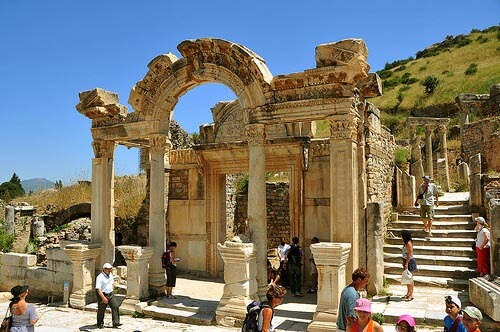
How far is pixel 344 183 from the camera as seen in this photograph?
852cm

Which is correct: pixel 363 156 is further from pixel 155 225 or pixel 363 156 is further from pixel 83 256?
pixel 83 256

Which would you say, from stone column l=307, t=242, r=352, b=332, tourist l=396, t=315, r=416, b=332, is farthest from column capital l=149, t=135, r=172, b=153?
tourist l=396, t=315, r=416, b=332

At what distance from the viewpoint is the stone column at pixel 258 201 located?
909cm

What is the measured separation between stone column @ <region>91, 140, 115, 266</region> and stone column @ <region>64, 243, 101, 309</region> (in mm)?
478

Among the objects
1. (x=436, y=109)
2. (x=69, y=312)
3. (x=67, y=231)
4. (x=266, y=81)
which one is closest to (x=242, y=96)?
(x=266, y=81)

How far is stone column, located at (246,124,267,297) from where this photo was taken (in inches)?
358

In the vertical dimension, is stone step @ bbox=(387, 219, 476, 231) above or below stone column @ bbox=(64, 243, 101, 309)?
above

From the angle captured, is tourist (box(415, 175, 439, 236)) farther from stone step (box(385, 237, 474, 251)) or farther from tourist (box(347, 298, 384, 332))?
tourist (box(347, 298, 384, 332))

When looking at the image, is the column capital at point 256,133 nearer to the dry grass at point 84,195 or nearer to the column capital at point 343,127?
the column capital at point 343,127

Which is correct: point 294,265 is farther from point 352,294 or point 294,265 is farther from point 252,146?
point 352,294

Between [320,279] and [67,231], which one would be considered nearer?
[320,279]

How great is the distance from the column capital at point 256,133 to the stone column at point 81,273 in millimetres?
5002

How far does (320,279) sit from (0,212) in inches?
781

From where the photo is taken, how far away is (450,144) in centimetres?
3112
